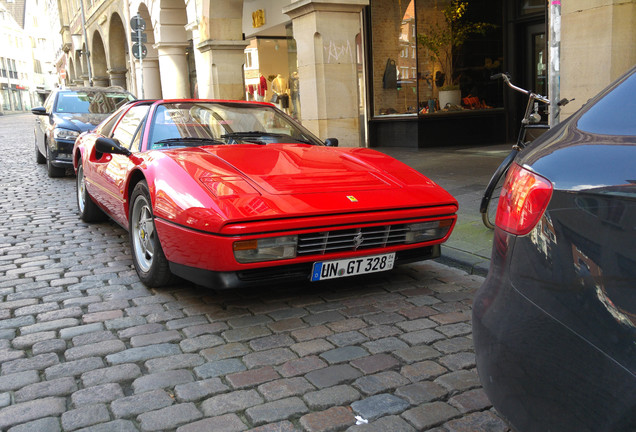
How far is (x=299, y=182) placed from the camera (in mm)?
3953

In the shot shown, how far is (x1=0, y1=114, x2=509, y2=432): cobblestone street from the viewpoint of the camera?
2590 millimetres

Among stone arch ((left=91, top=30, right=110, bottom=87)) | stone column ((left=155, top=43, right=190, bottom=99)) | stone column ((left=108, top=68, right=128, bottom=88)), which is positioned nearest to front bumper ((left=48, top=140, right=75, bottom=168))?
stone column ((left=155, top=43, right=190, bottom=99))

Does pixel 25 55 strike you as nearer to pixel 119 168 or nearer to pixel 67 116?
pixel 67 116

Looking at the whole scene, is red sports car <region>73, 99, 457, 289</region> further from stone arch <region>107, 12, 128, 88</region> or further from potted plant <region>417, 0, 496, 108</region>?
stone arch <region>107, 12, 128, 88</region>

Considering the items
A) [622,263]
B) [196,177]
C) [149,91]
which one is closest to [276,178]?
[196,177]

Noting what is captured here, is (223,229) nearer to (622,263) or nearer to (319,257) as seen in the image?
(319,257)

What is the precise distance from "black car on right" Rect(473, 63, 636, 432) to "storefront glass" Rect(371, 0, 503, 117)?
38.9 feet

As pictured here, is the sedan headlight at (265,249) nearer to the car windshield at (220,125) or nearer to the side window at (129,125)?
the car windshield at (220,125)

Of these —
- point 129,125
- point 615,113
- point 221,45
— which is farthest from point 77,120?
point 615,113

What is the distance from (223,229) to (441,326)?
4.51 ft

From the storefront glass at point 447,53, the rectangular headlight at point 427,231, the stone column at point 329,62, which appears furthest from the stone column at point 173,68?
the rectangular headlight at point 427,231

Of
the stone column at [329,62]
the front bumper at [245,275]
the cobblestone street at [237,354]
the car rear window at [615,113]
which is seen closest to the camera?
the car rear window at [615,113]

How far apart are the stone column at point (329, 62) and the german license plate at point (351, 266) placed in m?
6.51

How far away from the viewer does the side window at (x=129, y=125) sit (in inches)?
207
